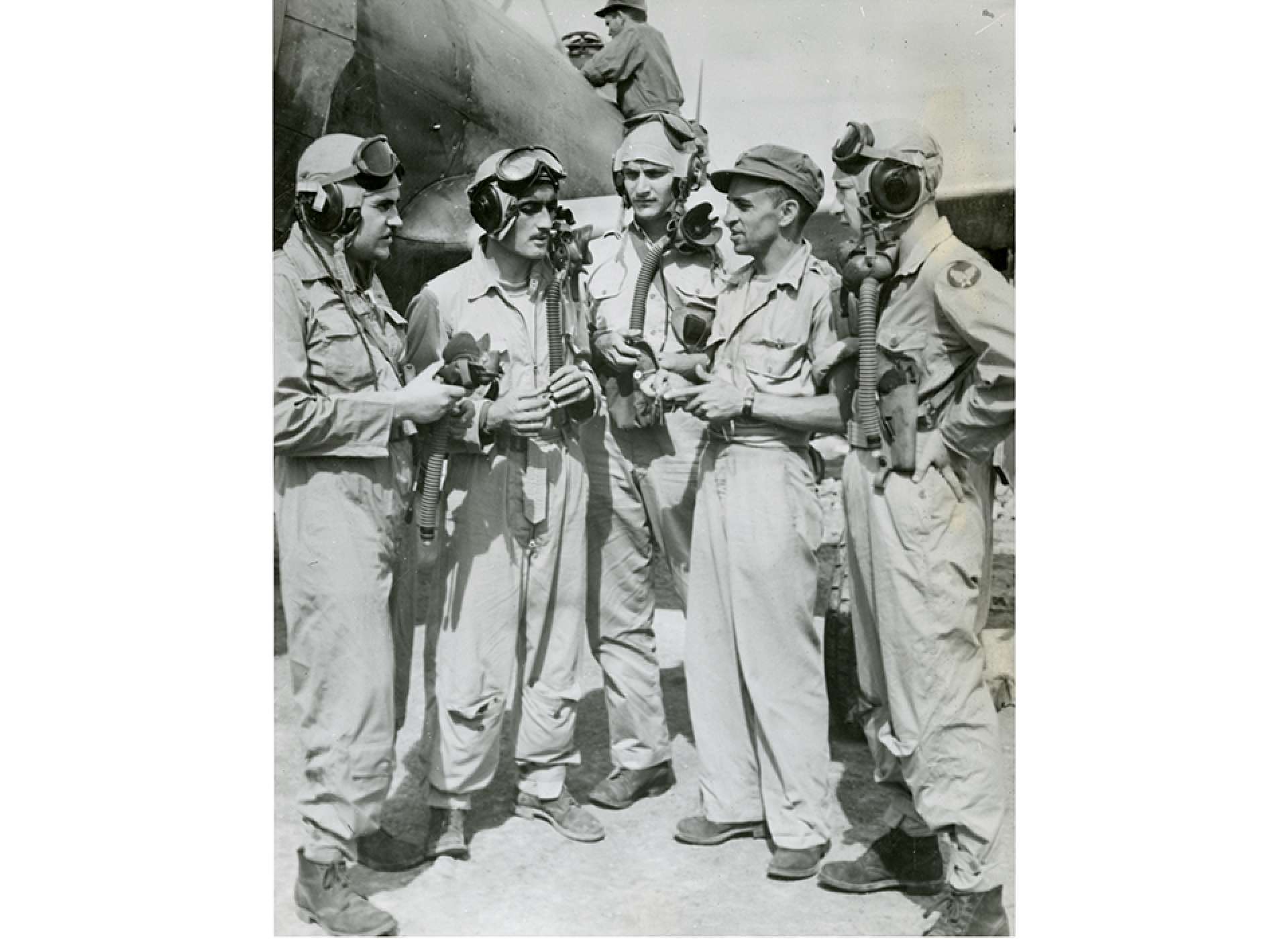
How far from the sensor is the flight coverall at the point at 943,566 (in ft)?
16.6

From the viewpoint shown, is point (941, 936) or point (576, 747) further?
point (576, 747)

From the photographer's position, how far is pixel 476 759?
5.30 m

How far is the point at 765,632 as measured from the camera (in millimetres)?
5227

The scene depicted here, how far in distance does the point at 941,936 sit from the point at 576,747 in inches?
59.3

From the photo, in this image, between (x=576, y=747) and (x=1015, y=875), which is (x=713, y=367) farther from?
(x=1015, y=875)

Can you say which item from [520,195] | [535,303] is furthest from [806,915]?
[520,195]

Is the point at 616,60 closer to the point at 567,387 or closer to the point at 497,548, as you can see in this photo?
the point at 567,387

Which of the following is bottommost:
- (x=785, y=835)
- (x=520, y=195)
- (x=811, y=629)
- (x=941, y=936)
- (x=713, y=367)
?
(x=941, y=936)

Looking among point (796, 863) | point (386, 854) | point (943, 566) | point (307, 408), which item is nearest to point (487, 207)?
point (307, 408)

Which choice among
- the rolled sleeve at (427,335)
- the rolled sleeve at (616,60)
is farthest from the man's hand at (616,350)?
the rolled sleeve at (616,60)

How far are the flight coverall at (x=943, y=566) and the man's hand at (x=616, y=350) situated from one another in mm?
904

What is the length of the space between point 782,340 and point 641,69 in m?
1.20

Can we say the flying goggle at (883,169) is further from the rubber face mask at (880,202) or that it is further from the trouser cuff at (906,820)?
the trouser cuff at (906,820)

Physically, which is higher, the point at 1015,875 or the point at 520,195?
the point at 520,195
